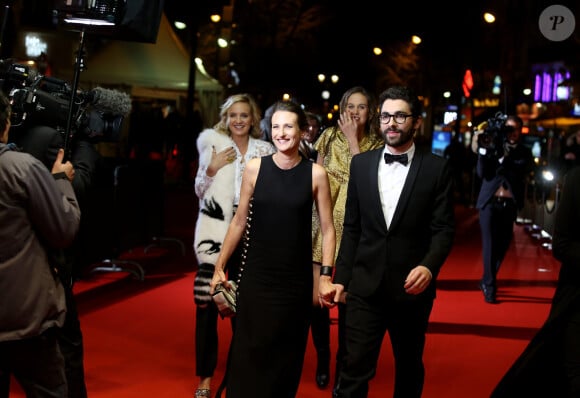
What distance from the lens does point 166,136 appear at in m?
25.1

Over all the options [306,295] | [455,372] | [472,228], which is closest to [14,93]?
[306,295]

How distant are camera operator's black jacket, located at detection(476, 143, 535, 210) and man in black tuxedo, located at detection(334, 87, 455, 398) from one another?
213 inches

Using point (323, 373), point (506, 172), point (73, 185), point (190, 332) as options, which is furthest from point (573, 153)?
point (73, 185)

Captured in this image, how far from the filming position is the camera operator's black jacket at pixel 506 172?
1033cm

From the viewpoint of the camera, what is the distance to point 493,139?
1035cm

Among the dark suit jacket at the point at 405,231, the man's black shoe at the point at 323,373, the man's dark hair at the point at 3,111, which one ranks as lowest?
the man's black shoe at the point at 323,373

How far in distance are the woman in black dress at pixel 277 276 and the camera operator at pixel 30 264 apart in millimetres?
1304

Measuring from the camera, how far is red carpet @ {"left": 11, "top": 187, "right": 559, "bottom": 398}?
666 cm

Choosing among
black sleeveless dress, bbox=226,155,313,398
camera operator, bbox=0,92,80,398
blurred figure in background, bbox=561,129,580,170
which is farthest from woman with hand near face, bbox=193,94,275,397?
blurred figure in background, bbox=561,129,580,170

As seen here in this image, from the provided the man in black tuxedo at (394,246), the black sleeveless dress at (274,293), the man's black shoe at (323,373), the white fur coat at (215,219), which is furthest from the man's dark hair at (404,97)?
the man's black shoe at (323,373)

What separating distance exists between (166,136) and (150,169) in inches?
483

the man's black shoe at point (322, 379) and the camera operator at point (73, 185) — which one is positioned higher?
the camera operator at point (73, 185)

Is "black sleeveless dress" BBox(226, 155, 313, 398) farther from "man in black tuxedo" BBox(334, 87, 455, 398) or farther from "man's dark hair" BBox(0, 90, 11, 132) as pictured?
"man's dark hair" BBox(0, 90, 11, 132)

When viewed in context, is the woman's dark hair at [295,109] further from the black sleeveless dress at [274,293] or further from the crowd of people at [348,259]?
the black sleeveless dress at [274,293]
